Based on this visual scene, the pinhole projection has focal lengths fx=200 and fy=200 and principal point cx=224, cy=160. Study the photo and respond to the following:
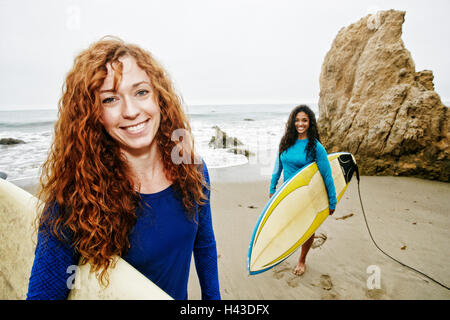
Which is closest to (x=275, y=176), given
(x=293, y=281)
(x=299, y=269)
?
(x=299, y=269)

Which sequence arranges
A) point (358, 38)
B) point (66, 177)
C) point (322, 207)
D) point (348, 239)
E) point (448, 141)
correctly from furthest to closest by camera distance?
point (358, 38)
point (448, 141)
point (348, 239)
point (322, 207)
point (66, 177)

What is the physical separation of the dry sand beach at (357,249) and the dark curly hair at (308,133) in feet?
5.15

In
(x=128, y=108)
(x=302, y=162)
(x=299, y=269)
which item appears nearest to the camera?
(x=128, y=108)

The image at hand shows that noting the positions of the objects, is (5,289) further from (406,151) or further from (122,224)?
(406,151)

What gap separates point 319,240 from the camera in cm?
327

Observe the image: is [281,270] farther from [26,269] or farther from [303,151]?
[26,269]

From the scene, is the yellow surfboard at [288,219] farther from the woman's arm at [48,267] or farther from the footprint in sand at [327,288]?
the woman's arm at [48,267]

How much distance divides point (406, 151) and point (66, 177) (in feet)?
24.1

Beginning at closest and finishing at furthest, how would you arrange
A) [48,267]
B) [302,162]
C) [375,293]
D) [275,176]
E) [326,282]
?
[48,267]
[375,293]
[326,282]
[302,162]
[275,176]

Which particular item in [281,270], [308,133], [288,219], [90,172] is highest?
[308,133]

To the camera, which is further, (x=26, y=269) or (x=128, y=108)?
(x=26, y=269)

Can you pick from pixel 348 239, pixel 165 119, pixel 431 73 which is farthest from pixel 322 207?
pixel 431 73

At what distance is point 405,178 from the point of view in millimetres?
5430

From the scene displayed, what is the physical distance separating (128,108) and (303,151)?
2321 mm
